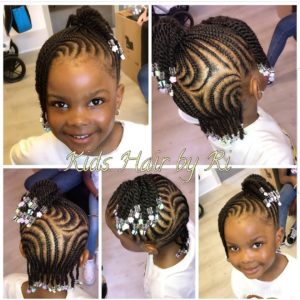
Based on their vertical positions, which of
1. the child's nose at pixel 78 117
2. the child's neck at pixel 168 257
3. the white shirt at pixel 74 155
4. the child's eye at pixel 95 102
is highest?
the child's eye at pixel 95 102

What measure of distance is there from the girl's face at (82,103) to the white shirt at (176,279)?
302 mm

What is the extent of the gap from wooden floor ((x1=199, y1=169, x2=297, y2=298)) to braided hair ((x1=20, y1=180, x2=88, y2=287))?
27 centimetres

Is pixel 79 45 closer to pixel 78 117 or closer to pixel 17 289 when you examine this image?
pixel 78 117

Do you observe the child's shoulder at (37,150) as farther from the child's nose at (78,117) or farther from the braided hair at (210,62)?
the braided hair at (210,62)

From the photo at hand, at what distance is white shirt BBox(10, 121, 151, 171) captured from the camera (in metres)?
0.98

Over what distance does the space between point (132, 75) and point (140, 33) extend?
0.09 meters

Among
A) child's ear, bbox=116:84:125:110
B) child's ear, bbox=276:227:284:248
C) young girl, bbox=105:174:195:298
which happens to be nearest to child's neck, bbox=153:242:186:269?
young girl, bbox=105:174:195:298

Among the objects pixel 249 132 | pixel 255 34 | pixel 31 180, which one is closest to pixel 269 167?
pixel 249 132

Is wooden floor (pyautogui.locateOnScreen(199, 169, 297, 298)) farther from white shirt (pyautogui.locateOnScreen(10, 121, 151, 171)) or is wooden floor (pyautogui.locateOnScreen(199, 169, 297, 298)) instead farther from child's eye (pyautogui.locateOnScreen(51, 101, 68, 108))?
child's eye (pyautogui.locateOnScreen(51, 101, 68, 108))

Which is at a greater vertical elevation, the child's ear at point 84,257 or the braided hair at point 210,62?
the braided hair at point 210,62

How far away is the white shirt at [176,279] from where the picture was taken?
102cm

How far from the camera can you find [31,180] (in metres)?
0.99

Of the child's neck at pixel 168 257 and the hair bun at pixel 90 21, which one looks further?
the child's neck at pixel 168 257

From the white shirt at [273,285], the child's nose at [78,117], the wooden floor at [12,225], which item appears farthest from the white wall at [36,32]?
the white shirt at [273,285]
